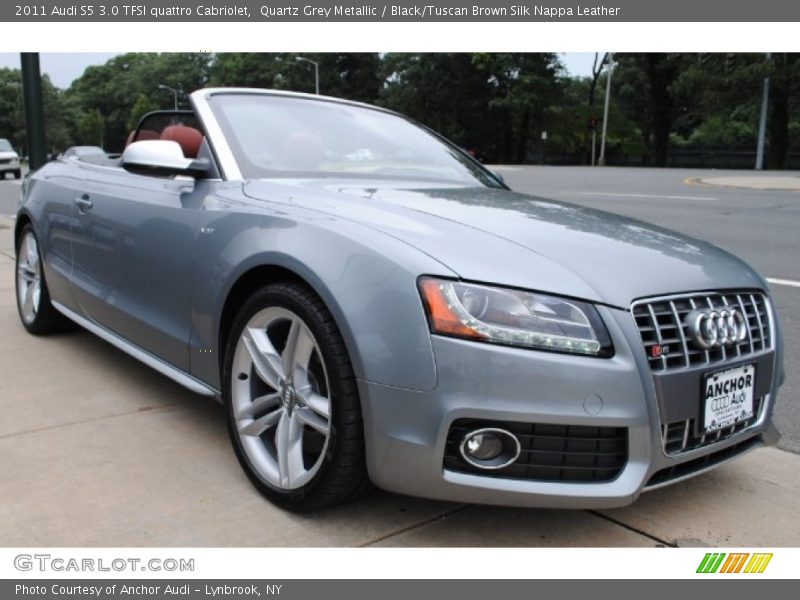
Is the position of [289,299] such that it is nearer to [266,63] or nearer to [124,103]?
[266,63]

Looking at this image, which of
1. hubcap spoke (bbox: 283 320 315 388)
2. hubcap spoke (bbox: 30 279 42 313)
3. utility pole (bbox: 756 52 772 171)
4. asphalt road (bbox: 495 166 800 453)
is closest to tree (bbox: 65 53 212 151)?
utility pole (bbox: 756 52 772 171)

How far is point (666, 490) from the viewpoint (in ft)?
8.98

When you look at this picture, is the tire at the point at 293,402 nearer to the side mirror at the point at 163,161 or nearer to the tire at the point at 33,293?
the side mirror at the point at 163,161

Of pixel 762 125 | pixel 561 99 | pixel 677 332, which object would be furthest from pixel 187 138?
pixel 561 99

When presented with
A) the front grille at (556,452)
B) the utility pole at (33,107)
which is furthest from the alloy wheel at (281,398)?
the utility pole at (33,107)

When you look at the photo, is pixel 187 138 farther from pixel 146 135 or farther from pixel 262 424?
pixel 262 424

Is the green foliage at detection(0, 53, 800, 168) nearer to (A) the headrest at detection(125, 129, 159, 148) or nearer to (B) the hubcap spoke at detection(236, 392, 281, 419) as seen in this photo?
(A) the headrest at detection(125, 129, 159, 148)

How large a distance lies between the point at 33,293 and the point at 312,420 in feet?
10.8

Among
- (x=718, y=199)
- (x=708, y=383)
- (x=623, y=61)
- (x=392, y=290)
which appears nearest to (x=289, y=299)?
(x=392, y=290)

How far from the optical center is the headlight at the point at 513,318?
6.80 feet

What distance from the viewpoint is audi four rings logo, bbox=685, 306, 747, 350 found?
223cm

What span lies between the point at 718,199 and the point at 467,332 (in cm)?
1392

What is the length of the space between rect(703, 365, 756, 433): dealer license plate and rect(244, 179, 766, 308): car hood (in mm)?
281

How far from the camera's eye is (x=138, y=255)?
3.37 metres
